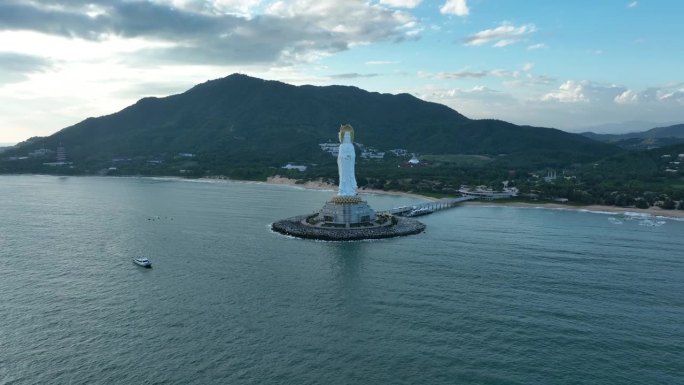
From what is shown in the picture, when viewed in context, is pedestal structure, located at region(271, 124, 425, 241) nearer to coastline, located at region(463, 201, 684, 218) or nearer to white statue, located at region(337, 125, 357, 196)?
white statue, located at region(337, 125, 357, 196)

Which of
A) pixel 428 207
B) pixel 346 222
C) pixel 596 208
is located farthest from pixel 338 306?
pixel 596 208

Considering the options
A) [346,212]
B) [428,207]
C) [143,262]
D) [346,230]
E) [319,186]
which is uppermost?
[319,186]

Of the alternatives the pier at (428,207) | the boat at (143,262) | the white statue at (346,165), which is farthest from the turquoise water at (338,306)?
the pier at (428,207)

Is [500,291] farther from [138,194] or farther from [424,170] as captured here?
[424,170]

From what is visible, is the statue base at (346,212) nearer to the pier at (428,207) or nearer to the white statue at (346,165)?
the white statue at (346,165)

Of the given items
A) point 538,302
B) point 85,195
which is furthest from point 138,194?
point 538,302

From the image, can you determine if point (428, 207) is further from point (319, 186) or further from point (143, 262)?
point (143, 262)

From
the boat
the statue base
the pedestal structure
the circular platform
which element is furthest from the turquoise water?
the statue base
